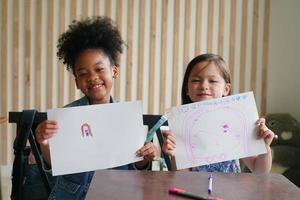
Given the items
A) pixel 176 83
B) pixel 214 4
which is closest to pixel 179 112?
pixel 176 83

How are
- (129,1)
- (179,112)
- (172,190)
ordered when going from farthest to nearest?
(129,1) → (179,112) → (172,190)

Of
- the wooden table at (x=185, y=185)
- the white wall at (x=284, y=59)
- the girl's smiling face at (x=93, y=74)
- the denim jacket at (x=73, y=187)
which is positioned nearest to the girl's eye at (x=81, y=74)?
the girl's smiling face at (x=93, y=74)

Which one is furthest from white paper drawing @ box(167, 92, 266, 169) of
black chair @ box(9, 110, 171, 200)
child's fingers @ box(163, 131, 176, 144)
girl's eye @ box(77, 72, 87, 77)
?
girl's eye @ box(77, 72, 87, 77)

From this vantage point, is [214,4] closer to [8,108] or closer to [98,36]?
[98,36]

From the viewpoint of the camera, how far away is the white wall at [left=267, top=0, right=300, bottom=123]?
245 centimetres

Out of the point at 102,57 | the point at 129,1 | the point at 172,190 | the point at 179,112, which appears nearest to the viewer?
the point at 172,190

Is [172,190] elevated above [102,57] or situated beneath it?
situated beneath

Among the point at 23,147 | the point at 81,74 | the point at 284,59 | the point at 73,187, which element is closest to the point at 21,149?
the point at 23,147

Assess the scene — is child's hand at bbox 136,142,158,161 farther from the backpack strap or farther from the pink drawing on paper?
the backpack strap

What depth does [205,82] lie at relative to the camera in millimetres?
1174

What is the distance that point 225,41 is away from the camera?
8.18ft

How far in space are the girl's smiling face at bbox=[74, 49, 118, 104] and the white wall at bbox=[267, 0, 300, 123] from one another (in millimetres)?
1697

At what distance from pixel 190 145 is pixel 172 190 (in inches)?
10.8

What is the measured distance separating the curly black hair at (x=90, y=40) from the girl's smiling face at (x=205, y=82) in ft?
1.02
